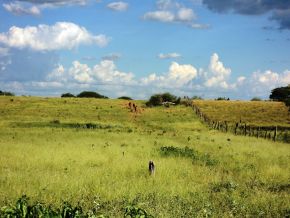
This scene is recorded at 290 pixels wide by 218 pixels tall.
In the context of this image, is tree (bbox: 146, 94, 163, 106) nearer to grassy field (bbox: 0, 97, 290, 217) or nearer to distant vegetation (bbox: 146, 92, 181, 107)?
distant vegetation (bbox: 146, 92, 181, 107)

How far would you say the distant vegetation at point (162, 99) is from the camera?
92887 mm

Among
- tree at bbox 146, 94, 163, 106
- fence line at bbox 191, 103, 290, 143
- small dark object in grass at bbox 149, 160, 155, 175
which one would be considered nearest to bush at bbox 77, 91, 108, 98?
tree at bbox 146, 94, 163, 106

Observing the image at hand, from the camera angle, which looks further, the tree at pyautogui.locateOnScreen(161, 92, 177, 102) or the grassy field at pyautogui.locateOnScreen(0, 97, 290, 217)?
the tree at pyautogui.locateOnScreen(161, 92, 177, 102)

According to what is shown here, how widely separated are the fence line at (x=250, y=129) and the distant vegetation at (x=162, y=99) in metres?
5.59

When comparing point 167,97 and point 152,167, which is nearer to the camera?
point 152,167

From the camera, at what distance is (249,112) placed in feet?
295

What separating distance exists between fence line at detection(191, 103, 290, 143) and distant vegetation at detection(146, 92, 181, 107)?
18.3ft

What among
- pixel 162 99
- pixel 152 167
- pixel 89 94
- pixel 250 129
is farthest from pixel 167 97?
pixel 152 167

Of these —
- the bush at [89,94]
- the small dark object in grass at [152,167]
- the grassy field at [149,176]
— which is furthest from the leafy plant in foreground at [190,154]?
the bush at [89,94]

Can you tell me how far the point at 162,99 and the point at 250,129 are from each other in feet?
107

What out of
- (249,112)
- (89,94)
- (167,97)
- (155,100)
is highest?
(167,97)

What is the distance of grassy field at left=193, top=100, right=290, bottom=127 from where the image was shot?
81.1m

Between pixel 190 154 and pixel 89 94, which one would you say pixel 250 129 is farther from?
pixel 89 94

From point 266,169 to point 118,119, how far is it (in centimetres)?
4838
